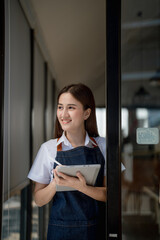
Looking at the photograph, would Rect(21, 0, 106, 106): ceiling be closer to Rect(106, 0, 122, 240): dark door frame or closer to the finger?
Rect(106, 0, 122, 240): dark door frame

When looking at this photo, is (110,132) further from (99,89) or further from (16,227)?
(16,227)

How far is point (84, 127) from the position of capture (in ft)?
4.54

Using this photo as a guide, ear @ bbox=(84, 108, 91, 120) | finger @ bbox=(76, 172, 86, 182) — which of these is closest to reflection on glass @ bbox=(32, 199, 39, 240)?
finger @ bbox=(76, 172, 86, 182)

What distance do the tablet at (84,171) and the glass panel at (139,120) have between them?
18 centimetres

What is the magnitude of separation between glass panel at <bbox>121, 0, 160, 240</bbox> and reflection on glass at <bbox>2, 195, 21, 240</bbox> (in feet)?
2.06

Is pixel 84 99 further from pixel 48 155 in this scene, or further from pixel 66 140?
pixel 48 155

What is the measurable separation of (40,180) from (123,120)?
0.58 meters

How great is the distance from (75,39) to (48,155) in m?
0.67

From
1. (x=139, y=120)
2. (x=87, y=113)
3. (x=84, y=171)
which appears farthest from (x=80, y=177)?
(x=139, y=120)

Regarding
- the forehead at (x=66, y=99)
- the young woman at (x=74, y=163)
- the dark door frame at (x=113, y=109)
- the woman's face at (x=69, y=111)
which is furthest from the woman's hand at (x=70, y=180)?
the forehead at (x=66, y=99)

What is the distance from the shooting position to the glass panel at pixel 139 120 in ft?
4.66

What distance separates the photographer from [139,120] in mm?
1448

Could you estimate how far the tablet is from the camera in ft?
4.38

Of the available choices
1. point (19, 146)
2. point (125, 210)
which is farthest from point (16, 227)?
point (125, 210)
